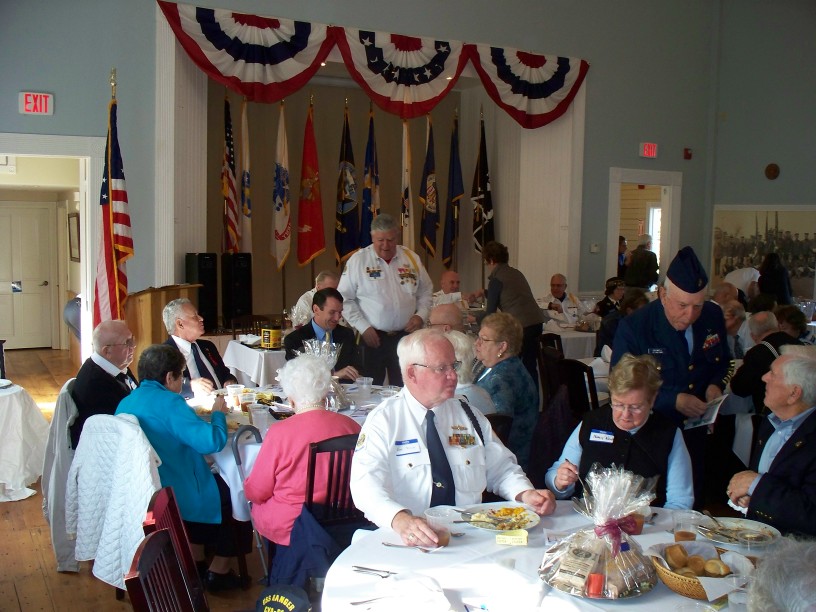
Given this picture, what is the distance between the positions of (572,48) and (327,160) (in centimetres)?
370

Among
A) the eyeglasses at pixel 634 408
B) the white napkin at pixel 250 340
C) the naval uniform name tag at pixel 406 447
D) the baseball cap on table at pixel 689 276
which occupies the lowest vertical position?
the white napkin at pixel 250 340

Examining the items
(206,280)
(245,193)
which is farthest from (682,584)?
(245,193)

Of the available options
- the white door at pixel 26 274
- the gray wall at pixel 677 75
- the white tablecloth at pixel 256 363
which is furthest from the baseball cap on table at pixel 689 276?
the white door at pixel 26 274

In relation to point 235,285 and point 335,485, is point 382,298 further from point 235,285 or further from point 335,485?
point 335,485

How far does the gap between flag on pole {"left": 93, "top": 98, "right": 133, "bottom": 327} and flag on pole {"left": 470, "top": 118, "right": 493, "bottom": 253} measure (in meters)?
5.47

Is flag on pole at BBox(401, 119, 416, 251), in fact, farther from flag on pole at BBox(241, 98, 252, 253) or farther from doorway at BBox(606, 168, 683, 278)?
doorway at BBox(606, 168, 683, 278)

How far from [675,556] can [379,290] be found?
4.31m

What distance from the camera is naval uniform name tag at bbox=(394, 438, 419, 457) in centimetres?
292

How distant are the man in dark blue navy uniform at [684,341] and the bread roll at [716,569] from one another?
73.6 inches

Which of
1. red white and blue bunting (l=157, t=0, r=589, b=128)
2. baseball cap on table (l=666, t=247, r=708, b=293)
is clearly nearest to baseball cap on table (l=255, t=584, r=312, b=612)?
baseball cap on table (l=666, t=247, r=708, b=293)

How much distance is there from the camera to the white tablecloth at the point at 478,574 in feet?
6.98

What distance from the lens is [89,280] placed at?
8000mm

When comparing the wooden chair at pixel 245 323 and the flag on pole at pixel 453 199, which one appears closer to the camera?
the wooden chair at pixel 245 323

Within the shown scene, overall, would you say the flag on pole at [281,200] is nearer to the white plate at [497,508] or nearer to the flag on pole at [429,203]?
the flag on pole at [429,203]
